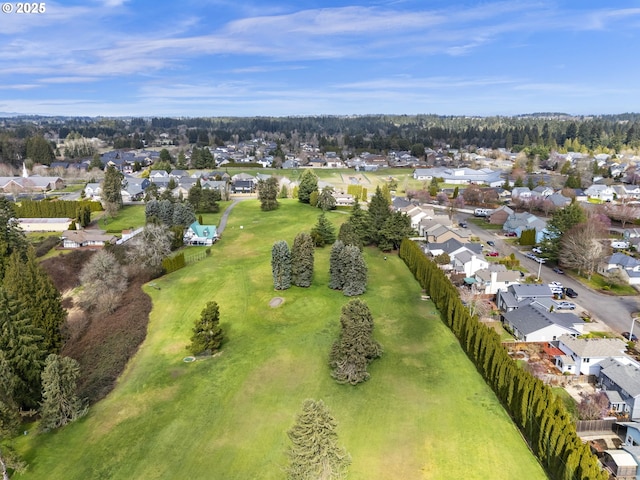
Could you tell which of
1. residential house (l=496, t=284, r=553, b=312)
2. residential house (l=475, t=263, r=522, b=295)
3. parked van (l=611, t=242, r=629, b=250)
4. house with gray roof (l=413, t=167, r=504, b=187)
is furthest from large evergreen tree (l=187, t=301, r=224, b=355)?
house with gray roof (l=413, t=167, r=504, b=187)

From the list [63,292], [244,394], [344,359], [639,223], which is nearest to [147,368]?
[244,394]

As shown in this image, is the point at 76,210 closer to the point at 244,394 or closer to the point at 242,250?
the point at 242,250

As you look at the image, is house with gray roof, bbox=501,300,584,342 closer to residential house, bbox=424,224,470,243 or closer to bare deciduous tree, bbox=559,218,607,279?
bare deciduous tree, bbox=559,218,607,279

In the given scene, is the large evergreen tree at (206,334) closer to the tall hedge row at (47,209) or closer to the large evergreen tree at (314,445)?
the large evergreen tree at (314,445)

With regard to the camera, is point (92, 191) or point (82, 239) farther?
point (92, 191)

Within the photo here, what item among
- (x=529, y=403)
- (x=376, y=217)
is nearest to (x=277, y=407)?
(x=529, y=403)

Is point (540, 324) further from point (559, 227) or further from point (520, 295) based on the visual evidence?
point (559, 227)
